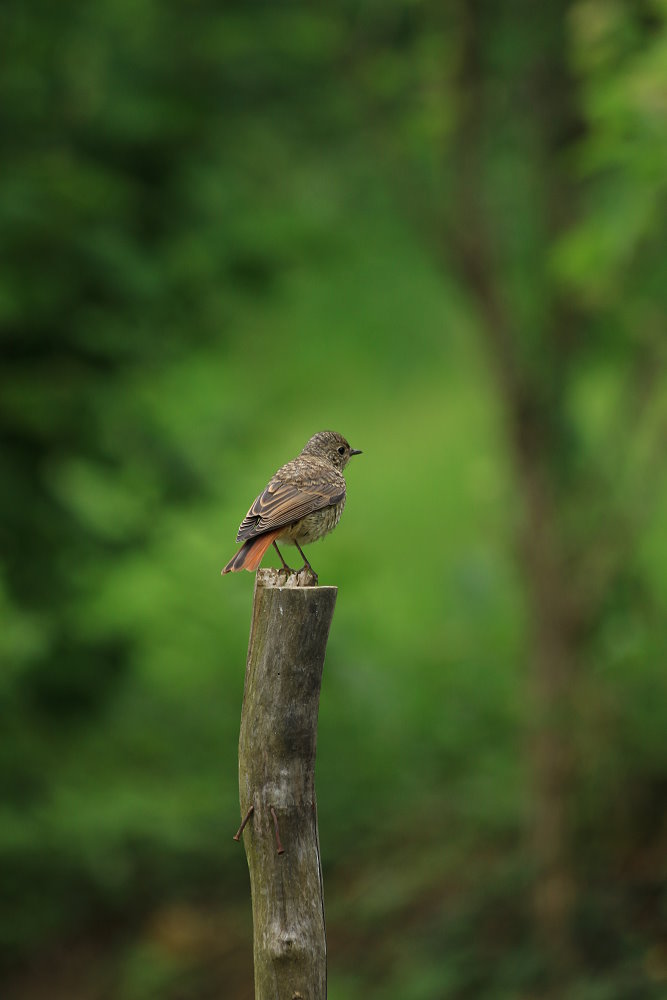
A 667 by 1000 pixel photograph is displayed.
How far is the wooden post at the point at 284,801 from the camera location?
12.0 ft

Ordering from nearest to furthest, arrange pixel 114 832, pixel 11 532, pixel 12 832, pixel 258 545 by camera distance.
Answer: pixel 258 545 < pixel 11 532 < pixel 12 832 < pixel 114 832

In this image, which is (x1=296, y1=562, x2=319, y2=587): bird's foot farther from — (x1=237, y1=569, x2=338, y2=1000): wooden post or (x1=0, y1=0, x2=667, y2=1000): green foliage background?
(x1=0, y1=0, x2=667, y2=1000): green foliage background

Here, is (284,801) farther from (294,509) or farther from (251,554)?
(294,509)

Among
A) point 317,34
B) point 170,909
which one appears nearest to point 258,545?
point 317,34

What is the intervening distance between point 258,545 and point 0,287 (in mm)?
3556

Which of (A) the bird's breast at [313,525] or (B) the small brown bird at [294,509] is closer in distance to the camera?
(B) the small brown bird at [294,509]

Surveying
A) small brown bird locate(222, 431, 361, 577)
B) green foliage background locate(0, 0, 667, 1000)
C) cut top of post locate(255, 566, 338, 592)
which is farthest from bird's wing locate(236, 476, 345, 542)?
green foliage background locate(0, 0, 667, 1000)

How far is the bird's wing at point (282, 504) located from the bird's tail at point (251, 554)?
0.9 inches

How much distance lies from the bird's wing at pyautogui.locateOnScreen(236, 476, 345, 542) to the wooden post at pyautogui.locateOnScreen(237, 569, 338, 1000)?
0.77ft

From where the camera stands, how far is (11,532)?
7402 mm

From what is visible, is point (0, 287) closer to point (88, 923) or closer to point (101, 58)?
point (101, 58)

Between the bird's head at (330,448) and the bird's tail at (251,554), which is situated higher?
the bird's head at (330,448)

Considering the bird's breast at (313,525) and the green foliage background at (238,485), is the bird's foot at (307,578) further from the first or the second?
the green foliage background at (238,485)

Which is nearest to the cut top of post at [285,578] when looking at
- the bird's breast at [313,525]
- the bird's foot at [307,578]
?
the bird's foot at [307,578]
